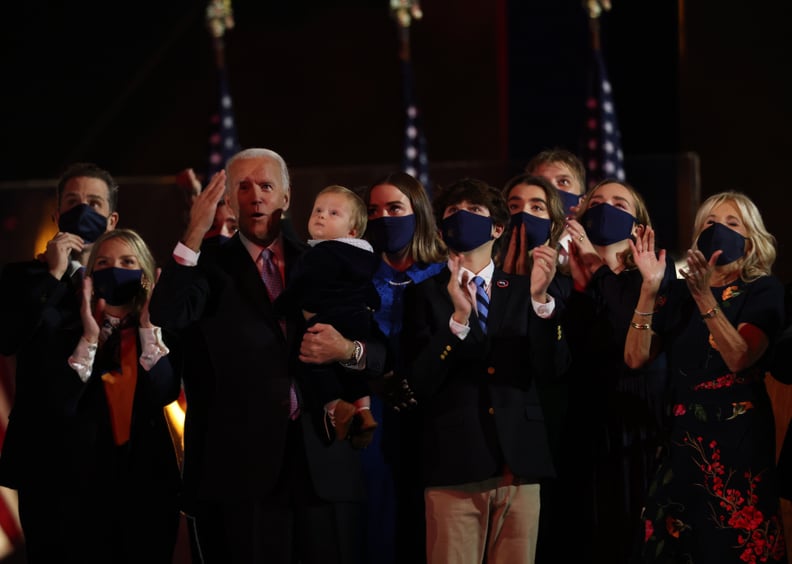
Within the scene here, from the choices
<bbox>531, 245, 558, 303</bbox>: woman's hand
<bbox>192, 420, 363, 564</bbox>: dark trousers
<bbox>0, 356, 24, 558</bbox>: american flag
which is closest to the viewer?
<bbox>192, 420, 363, 564</bbox>: dark trousers

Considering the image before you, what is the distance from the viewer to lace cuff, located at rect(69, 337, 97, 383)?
410cm

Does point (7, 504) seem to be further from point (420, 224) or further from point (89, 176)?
point (420, 224)

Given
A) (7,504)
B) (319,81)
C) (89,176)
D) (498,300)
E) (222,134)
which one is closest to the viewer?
(498,300)

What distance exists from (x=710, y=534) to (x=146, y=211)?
3.61 m

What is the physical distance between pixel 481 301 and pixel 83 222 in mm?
1546

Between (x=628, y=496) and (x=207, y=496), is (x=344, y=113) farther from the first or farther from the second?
(x=207, y=496)

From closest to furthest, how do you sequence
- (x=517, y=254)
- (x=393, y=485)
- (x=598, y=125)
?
(x=393, y=485) < (x=517, y=254) < (x=598, y=125)

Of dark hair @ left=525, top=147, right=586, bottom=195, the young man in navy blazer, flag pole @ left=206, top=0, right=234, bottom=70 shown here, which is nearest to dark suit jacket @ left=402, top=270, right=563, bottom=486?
the young man in navy blazer

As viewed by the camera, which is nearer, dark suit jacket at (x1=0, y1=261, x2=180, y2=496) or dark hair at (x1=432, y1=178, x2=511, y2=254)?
dark hair at (x1=432, y1=178, x2=511, y2=254)

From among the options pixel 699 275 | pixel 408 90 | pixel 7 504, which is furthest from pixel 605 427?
pixel 408 90

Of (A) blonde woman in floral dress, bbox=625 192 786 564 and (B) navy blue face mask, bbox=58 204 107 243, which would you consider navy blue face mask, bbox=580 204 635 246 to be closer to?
(A) blonde woman in floral dress, bbox=625 192 786 564

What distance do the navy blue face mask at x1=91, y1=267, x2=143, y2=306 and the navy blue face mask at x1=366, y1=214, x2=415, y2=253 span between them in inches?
33.7

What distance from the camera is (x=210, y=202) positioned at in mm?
3373

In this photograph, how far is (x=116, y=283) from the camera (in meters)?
4.10
